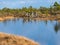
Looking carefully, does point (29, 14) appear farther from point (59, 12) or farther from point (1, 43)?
point (1, 43)

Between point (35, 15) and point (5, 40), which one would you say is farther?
point (35, 15)

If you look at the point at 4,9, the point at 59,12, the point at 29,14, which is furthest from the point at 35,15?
the point at 4,9

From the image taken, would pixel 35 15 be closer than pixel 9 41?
No

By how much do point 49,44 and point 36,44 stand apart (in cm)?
203

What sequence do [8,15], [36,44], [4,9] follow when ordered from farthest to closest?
[4,9], [8,15], [36,44]

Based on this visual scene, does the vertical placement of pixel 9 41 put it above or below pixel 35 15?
above

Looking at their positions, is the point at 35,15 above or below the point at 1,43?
below

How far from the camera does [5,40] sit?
32281 millimetres

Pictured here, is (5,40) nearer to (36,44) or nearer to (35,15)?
(36,44)

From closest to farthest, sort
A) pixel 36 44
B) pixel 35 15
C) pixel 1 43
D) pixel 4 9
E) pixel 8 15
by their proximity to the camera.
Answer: pixel 1 43 → pixel 36 44 → pixel 35 15 → pixel 8 15 → pixel 4 9

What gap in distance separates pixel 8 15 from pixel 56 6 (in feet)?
77.9

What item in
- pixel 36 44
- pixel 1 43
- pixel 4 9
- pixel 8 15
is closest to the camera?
pixel 1 43

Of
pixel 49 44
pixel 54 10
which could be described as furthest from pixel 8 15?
pixel 49 44

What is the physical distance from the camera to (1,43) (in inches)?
1228
